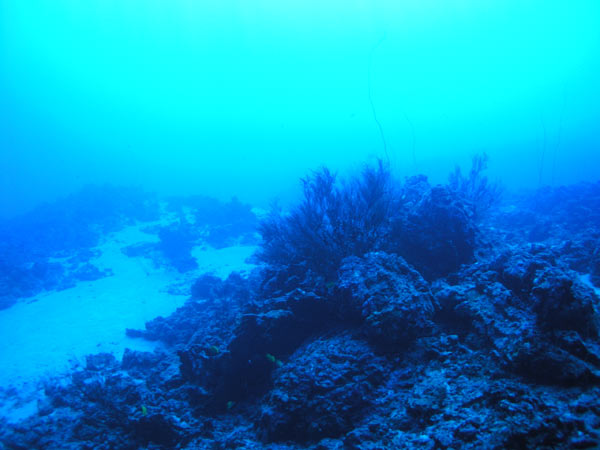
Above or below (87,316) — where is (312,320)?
below

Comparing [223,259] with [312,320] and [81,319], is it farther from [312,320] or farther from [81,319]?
[312,320]

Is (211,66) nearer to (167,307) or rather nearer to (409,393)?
Result: (167,307)

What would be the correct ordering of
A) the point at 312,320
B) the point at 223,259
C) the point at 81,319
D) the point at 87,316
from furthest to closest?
the point at 223,259 → the point at 87,316 → the point at 81,319 → the point at 312,320

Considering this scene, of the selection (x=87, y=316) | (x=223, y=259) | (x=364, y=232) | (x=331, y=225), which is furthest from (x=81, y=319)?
(x=364, y=232)

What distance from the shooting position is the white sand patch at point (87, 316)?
8.68 metres

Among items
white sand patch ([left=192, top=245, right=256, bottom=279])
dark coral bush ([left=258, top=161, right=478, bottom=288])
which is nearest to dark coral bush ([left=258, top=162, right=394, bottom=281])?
dark coral bush ([left=258, top=161, right=478, bottom=288])

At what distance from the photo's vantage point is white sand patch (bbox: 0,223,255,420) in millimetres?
8680

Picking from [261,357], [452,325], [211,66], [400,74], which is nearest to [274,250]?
[261,357]

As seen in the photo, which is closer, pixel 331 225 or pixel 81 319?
pixel 331 225

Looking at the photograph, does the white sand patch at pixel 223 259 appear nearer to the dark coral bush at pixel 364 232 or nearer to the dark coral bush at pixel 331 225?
the dark coral bush at pixel 331 225

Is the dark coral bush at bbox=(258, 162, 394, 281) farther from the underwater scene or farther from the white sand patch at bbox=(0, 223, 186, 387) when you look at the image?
the white sand patch at bbox=(0, 223, 186, 387)

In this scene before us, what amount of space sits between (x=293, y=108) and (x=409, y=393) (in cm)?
14769

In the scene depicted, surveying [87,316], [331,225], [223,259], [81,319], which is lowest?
[331,225]

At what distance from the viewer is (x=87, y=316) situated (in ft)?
37.8
